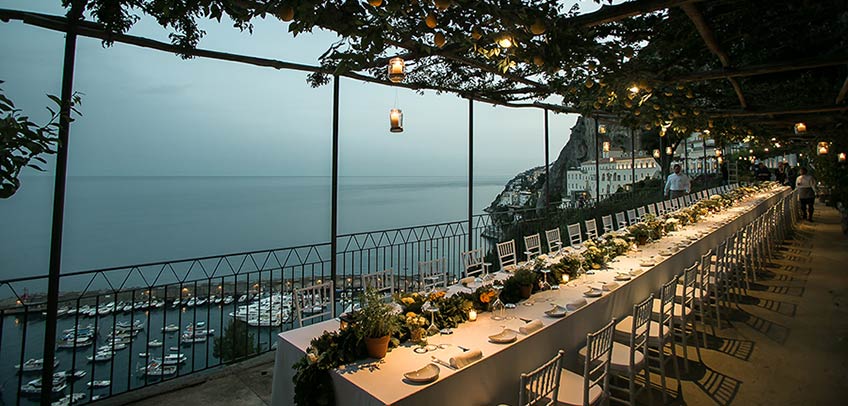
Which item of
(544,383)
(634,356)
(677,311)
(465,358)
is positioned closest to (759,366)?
(677,311)

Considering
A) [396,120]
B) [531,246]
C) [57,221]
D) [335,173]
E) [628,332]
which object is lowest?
[628,332]

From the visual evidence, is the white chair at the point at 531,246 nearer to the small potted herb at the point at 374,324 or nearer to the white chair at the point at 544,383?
the white chair at the point at 544,383

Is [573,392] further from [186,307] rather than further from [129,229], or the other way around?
[129,229]

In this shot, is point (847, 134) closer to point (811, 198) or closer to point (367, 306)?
point (811, 198)

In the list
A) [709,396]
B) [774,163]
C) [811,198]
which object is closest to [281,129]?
[709,396]

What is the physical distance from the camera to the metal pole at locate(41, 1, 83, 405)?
290cm

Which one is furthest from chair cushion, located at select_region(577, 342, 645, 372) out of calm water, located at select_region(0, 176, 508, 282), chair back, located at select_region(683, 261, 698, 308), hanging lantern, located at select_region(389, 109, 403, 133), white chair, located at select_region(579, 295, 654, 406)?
calm water, located at select_region(0, 176, 508, 282)

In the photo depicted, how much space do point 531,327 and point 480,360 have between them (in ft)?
2.08

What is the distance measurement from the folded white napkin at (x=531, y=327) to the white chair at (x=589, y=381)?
346mm

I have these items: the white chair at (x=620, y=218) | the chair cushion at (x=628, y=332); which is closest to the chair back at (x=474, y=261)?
the chair cushion at (x=628, y=332)

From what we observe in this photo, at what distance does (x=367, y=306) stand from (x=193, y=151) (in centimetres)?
1070

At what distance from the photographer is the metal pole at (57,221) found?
114 inches

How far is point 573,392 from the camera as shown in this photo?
8.52 feet

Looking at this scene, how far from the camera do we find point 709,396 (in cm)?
338
